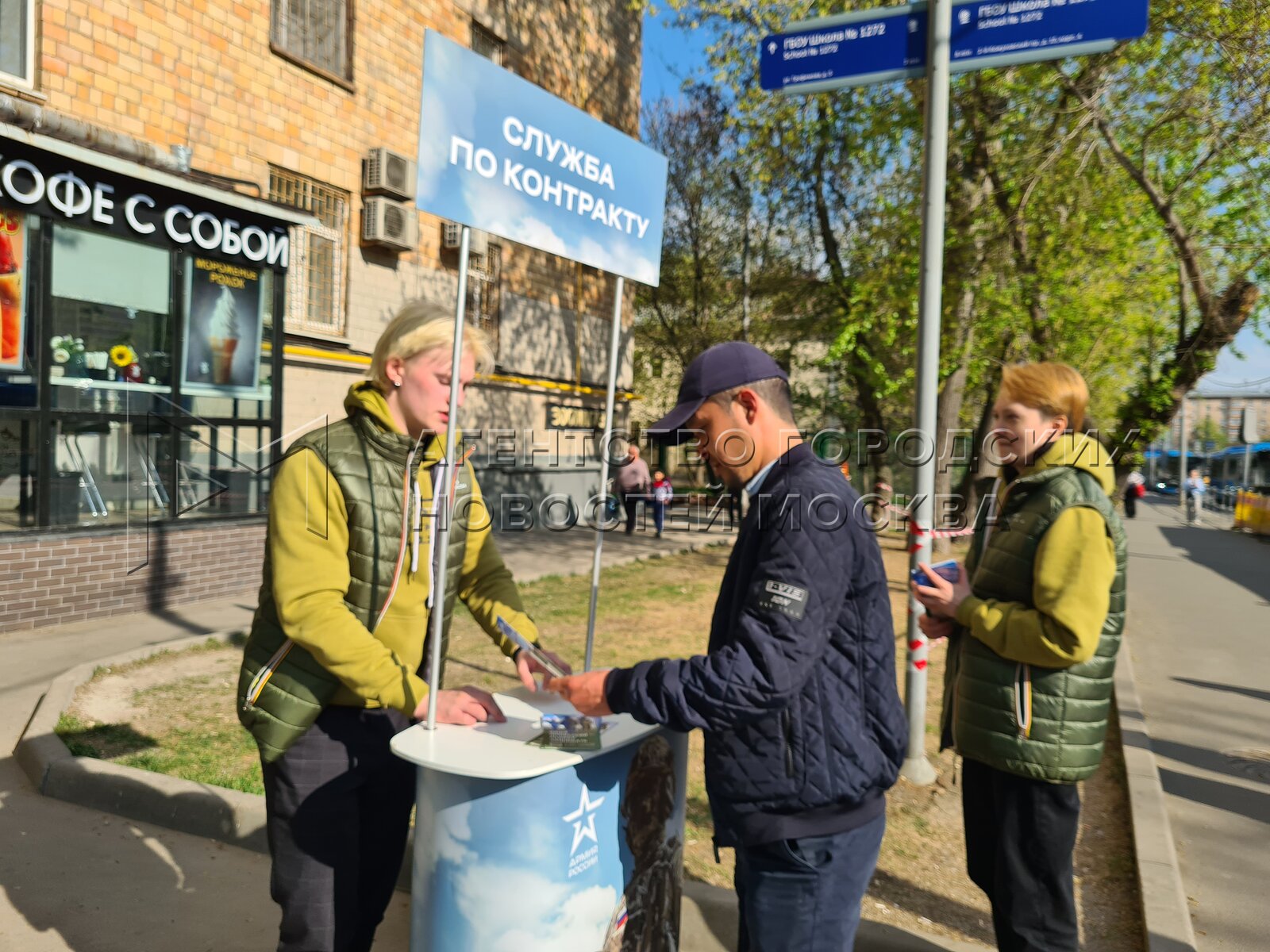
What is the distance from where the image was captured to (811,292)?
1798 centimetres

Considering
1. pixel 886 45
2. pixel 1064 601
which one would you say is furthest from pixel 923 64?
pixel 1064 601

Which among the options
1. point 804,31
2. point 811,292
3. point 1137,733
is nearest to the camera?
point 804,31

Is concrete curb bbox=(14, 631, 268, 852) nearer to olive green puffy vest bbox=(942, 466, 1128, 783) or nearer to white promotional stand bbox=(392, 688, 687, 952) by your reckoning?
white promotional stand bbox=(392, 688, 687, 952)

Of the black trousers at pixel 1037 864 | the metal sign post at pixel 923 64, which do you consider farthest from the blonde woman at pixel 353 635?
the metal sign post at pixel 923 64

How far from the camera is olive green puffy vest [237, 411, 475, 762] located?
7.40ft

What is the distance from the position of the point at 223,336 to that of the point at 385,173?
4.93 meters

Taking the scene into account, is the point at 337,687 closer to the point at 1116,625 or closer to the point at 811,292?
the point at 1116,625

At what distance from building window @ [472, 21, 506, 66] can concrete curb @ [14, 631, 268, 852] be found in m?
15.2

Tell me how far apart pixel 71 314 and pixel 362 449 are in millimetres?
8354

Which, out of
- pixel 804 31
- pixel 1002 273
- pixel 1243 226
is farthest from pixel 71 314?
pixel 1243 226

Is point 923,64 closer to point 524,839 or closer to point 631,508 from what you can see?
point 524,839

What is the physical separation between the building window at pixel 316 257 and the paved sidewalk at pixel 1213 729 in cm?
1171

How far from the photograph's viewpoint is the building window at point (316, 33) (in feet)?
42.8

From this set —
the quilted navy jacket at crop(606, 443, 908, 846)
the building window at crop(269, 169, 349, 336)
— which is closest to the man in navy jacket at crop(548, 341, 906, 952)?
the quilted navy jacket at crop(606, 443, 908, 846)
